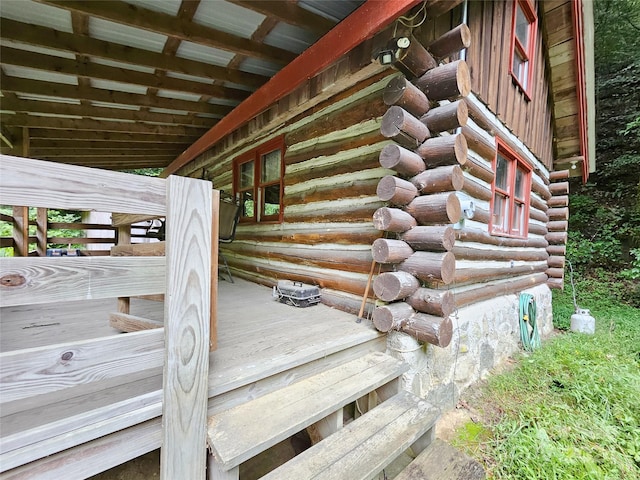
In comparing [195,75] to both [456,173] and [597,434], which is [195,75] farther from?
[597,434]

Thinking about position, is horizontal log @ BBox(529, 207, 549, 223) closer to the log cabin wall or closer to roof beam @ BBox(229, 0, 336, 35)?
the log cabin wall

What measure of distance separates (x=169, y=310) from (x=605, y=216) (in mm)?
10890

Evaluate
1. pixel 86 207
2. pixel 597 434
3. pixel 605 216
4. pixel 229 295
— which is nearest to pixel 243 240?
pixel 229 295

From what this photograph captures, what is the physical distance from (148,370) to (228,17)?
2789 mm

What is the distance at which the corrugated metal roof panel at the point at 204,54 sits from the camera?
2871 millimetres

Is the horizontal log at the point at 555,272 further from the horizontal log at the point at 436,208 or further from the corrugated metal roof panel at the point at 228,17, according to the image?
the corrugated metal roof panel at the point at 228,17

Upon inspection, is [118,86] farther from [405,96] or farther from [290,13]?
[405,96]

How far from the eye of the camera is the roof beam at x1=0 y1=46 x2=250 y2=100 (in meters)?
2.67

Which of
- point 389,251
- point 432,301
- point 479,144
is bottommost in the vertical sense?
point 432,301

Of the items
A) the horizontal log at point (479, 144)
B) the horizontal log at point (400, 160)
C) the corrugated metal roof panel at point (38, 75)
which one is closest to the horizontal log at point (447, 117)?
the horizontal log at point (400, 160)

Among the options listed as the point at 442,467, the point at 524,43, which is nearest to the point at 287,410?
the point at 442,467

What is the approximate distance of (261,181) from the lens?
14.3ft

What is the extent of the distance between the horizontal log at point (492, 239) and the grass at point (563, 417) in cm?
155

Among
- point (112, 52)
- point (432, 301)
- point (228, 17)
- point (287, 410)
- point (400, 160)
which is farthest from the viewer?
point (112, 52)
